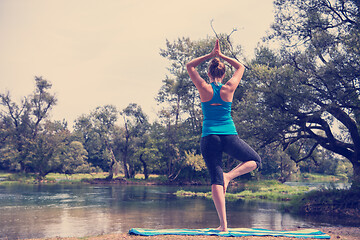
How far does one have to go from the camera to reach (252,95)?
64.7ft

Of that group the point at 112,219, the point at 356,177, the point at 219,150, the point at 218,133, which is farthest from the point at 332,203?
the point at 218,133

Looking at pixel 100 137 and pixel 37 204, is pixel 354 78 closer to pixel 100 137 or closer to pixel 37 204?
pixel 37 204

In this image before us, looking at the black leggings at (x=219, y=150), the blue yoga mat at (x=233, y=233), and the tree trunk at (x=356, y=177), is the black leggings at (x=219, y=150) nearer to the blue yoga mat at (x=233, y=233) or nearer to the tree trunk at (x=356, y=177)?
A: the blue yoga mat at (x=233, y=233)

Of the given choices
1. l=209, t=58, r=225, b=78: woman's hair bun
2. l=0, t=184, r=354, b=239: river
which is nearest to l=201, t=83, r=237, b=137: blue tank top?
l=209, t=58, r=225, b=78: woman's hair bun

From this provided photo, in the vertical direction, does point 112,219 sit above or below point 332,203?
below

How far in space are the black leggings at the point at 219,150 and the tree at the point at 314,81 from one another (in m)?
12.6

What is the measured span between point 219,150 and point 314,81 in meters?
14.2

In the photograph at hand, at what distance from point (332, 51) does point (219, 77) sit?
47.4 ft

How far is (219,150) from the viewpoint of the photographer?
5293 mm

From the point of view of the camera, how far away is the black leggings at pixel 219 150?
520 cm

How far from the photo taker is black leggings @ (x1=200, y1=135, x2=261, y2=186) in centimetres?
520

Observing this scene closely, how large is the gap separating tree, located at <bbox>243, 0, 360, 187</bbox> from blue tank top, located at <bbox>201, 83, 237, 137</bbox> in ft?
41.7

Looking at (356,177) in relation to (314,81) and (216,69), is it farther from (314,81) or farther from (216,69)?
(216,69)

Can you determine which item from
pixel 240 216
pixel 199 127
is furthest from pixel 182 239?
pixel 199 127
